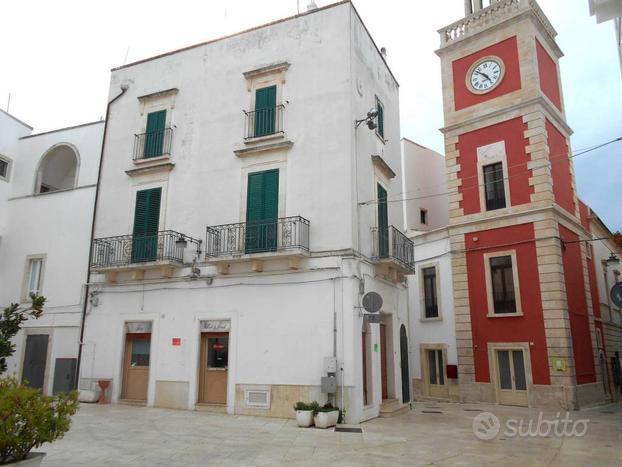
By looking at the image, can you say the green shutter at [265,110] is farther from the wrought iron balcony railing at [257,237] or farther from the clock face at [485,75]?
the clock face at [485,75]

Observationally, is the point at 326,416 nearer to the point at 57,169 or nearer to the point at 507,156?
the point at 507,156

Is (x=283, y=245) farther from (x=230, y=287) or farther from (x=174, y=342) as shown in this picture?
(x=174, y=342)

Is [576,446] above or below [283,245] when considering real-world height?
below

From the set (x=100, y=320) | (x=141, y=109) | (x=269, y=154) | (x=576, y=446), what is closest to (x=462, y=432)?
(x=576, y=446)

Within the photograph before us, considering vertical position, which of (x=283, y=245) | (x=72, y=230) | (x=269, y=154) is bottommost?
(x=283, y=245)

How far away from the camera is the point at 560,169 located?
19281 millimetres

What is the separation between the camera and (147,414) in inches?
511

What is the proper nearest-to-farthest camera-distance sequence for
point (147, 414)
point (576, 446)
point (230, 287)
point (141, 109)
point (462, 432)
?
1. point (576, 446)
2. point (462, 432)
3. point (147, 414)
4. point (230, 287)
5. point (141, 109)

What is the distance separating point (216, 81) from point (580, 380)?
616 inches

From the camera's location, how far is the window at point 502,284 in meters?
18.0

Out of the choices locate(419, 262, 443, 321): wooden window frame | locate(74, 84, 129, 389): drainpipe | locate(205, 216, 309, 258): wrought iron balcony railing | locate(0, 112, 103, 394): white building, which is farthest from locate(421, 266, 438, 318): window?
locate(0, 112, 103, 394): white building

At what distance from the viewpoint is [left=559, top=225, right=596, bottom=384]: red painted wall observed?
17.4 metres
